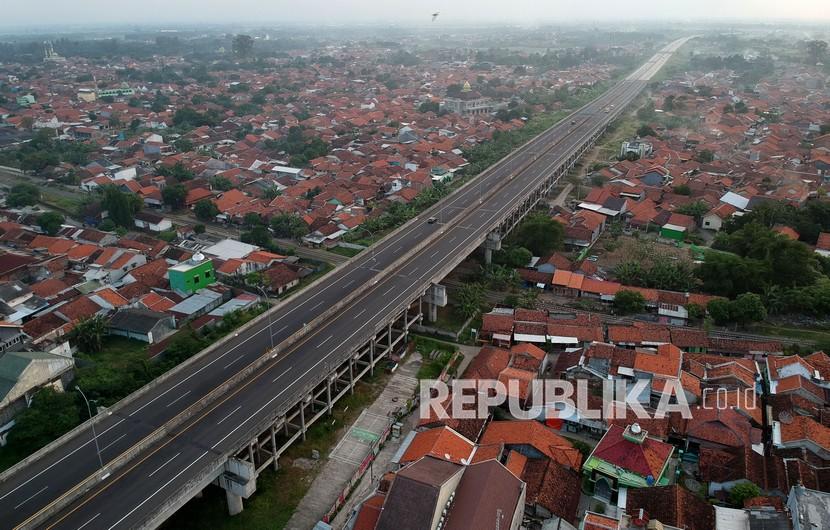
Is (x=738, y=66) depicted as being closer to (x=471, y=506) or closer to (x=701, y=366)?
(x=701, y=366)

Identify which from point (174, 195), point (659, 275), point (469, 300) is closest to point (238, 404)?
point (469, 300)

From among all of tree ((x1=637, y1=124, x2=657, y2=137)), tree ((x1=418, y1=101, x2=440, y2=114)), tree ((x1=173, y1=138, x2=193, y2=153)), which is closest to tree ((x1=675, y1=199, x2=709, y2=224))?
tree ((x1=637, y1=124, x2=657, y2=137))

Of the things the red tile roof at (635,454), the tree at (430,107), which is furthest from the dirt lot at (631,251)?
the tree at (430,107)

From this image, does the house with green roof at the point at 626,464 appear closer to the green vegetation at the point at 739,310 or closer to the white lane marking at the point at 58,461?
the green vegetation at the point at 739,310

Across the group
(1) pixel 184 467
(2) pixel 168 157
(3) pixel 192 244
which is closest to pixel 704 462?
(1) pixel 184 467

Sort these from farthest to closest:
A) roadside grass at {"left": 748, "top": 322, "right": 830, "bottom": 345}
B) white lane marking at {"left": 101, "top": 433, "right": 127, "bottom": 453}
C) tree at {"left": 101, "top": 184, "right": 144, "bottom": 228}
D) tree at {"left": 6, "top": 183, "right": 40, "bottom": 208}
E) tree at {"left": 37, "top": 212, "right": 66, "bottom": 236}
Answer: tree at {"left": 6, "top": 183, "right": 40, "bottom": 208}, tree at {"left": 101, "top": 184, "right": 144, "bottom": 228}, tree at {"left": 37, "top": 212, "right": 66, "bottom": 236}, roadside grass at {"left": 748, "top": 322, "right": 830, "bottom": 345}, white lane marking at {"left": 101, "top": 433, "right": 127, "bottom": 453}

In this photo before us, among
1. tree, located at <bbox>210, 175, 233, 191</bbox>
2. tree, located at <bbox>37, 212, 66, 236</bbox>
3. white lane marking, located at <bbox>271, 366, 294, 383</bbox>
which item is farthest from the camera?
tree, located at <bbox>210, 175, 233, 191</bbox>

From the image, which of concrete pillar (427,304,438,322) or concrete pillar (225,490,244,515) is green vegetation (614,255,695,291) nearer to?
concrete pillar (427,304,438,322)
